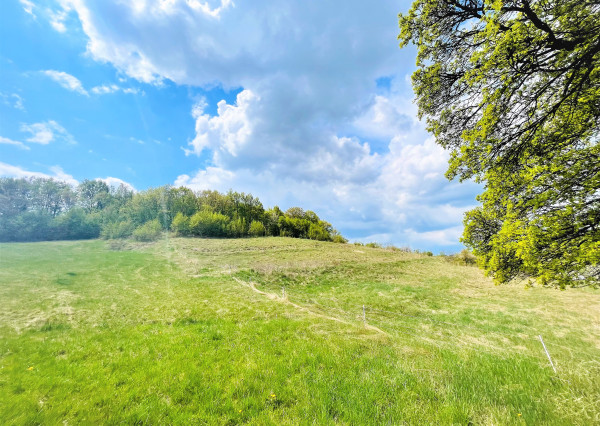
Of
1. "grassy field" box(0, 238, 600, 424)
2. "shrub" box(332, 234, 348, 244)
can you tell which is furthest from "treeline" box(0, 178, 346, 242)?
"grassy field" box(0, 238, 600, 424)

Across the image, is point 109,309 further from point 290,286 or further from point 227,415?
point 290,286

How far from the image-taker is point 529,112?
21.5 feet

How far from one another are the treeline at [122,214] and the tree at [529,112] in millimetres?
64693

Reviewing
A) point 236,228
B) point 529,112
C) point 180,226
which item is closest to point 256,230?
point 236,228

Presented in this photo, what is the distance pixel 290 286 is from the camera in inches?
1009

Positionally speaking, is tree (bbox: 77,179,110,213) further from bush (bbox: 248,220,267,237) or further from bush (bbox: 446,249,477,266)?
bush (bbox: 446,249,477,266)

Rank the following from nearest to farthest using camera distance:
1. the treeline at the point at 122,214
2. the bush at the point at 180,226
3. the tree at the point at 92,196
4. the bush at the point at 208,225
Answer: the treeline at the point at 122,214 < the bush at the point at 180,226 < the bush at the point at 208,225 < the tree at the point at 92,196

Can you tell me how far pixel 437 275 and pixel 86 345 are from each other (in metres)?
38.3

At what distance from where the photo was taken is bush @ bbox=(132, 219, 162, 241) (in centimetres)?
5497

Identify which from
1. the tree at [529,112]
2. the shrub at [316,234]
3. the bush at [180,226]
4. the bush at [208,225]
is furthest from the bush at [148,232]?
the tree at [529,112]

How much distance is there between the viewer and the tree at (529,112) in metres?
5.38

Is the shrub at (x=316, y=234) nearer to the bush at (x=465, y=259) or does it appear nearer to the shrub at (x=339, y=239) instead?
the shrub at (x=339, y=239)

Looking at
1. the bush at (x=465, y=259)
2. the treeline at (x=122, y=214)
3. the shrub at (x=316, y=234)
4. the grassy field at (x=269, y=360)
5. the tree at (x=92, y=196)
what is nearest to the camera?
the grassy field at (x=269, y=360)

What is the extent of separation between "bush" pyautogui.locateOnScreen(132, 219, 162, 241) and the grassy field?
121 ft
